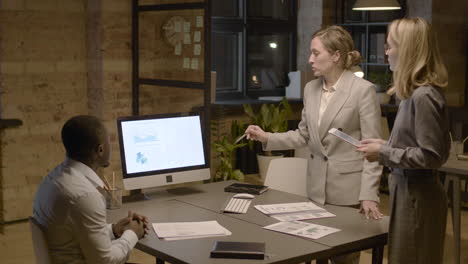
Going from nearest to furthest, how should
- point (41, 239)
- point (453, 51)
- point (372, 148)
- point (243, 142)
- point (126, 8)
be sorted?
1. point (41, 239)
2. point (372, 148)
3. point (126, 8)
4. point (243, 142)
5. point (453, 51)

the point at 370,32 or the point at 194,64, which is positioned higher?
the point at 370,32

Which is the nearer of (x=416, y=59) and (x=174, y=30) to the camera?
(x=416, y=59)

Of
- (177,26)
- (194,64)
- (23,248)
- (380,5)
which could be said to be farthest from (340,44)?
(380,5)

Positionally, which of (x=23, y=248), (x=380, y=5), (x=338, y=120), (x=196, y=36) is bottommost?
(x=23, y=248)

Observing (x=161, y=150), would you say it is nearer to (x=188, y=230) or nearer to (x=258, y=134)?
(x=258, y=134)

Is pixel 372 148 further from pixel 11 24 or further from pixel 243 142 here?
pixel 243 142

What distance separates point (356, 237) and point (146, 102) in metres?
3.45

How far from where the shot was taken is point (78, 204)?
7.32 feet

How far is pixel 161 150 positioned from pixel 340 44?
40.1 inches

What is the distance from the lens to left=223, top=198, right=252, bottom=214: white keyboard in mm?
3107

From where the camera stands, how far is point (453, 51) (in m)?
7.31

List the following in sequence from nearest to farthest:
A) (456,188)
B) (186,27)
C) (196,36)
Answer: (456,188) → (196,36) → (186,27)

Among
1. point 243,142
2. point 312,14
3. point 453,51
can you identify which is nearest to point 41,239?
point 243,142

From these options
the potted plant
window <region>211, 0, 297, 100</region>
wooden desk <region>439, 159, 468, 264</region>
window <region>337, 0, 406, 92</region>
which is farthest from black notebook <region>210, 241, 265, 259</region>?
window <region>337, 0, 406, 92</region>
